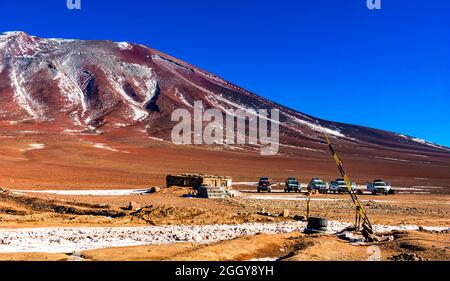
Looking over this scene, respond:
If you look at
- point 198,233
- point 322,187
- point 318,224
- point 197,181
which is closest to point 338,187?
point 322,187

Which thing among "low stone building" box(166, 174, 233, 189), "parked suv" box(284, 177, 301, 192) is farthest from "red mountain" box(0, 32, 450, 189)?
"low stone building" box(166, 174, 233, 189)

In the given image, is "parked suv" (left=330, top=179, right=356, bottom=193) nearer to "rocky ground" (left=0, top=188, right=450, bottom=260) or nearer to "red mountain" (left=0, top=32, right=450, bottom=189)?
"rocky ground" (left=0, top=188, right=450, bottom=260)

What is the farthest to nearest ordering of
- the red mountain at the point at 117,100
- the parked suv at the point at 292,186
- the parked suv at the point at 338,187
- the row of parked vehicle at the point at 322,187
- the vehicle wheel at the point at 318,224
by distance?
1. the red mountain at the point at 117,100
2. the parked suv at the point at 338,187
3. the parked suv at the point at 292,186
4. the row of parked vehicle at the point at 322,187
5. the vehicle wheel at the point at 318,224

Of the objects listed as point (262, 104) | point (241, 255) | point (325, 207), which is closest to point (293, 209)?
point (325, 207)

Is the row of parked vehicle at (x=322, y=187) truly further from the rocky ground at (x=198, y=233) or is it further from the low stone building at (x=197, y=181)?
the rocky ground at (x=198, y=233)

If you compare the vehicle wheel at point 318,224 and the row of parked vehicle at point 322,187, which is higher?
the row of parked vehicle at point 322,187

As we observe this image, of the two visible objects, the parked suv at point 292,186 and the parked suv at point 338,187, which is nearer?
the parked suv at point 292,186

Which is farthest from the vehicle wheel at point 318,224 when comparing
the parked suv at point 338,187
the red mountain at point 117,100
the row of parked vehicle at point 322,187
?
the red mountain at point 117,100

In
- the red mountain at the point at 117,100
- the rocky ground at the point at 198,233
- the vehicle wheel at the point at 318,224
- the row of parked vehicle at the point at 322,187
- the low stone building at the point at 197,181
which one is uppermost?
the red mountain at the point at 117,100

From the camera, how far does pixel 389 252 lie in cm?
1260

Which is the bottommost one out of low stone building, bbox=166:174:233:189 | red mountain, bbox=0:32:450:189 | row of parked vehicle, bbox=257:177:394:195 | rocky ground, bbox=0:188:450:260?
rocky ground, bbox=0:188:450:260

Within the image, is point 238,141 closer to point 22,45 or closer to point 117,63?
point 117,63

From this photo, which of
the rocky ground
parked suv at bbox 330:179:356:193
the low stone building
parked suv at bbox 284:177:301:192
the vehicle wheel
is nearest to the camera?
the rocky ground

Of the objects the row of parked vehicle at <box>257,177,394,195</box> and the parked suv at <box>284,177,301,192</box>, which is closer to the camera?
the row of parked vehicle at <box>257,177,394,195</box>
